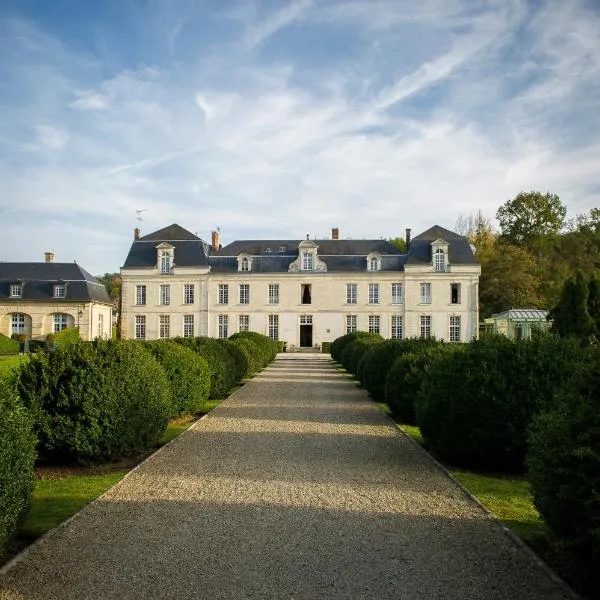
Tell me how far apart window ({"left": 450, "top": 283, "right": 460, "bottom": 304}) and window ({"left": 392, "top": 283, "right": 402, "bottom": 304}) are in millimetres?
3580

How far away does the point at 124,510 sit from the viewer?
19.0ft

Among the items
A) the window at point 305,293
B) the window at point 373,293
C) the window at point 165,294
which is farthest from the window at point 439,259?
the window at point 165,294

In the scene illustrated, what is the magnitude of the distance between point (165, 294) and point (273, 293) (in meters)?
7.99

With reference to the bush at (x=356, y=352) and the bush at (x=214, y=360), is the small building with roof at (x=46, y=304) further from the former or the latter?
the bush at (x=214, y=360)

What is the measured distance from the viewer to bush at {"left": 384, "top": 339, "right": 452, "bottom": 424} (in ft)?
36.3

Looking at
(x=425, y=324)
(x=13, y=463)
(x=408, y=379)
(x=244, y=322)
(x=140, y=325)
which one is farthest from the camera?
(x=140, y=325)

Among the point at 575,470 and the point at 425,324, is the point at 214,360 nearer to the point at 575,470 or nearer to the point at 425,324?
the point at 575,470

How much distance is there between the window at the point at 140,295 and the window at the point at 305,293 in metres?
11.8

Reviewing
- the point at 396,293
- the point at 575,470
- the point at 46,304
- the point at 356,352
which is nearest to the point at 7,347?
the point at 46,304

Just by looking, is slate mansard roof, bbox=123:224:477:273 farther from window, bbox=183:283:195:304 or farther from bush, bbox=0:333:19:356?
bush, bbox=0:333:19:356

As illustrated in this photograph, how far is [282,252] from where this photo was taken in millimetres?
51219

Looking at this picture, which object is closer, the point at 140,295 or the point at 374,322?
the point at 374,322

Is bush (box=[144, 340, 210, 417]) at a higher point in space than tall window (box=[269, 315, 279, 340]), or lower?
lower

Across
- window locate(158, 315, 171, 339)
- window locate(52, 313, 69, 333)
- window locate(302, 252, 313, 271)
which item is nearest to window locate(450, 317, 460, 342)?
window locate(302, 252, 313, 271)
